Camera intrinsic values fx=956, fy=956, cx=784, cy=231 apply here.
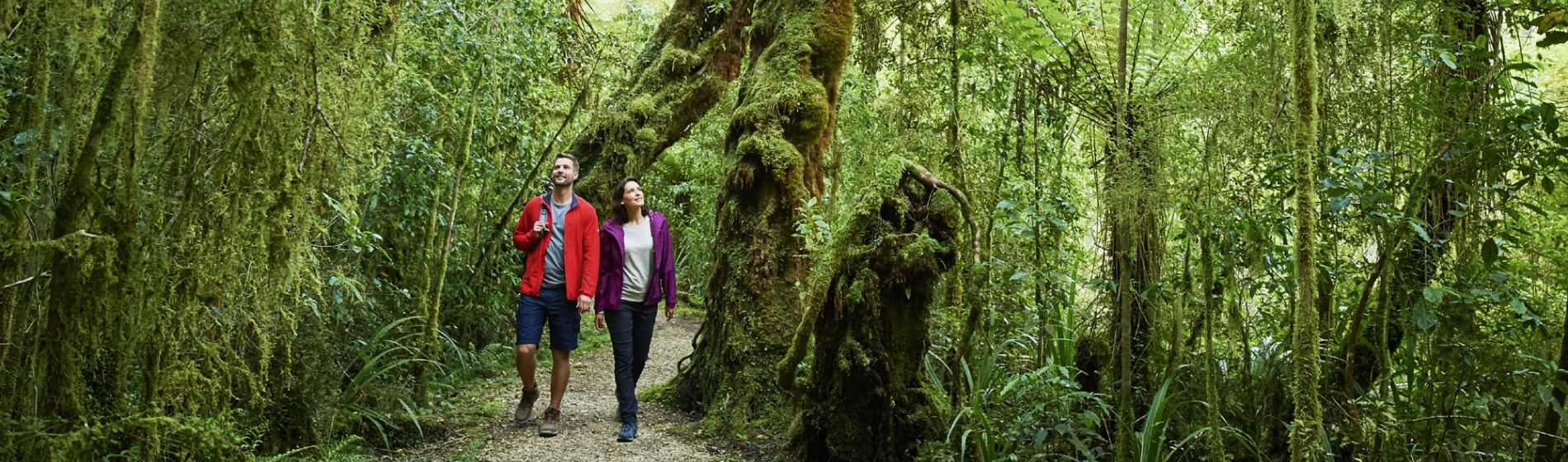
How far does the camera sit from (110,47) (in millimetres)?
3174

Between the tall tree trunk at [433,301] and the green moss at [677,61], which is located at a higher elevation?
the green moss at [677,61]

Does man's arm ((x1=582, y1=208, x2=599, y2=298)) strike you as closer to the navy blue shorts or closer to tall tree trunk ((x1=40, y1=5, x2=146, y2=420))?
the navy blue shorts

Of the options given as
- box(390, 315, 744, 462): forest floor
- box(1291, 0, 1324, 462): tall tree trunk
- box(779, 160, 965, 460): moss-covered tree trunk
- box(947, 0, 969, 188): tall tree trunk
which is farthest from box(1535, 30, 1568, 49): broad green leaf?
box(390, 315, 744, 462): forest floor

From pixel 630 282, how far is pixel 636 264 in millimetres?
122

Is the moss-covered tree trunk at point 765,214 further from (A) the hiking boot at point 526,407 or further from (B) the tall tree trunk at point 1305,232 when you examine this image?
(B) the tall tree trunk at point 1305,232

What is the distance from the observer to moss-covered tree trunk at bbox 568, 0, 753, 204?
8.26m

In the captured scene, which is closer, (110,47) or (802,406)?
(110,47)

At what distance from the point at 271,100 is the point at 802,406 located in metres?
3.00

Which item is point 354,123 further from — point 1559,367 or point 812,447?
point 1559,367

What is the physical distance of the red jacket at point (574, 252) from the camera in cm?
584

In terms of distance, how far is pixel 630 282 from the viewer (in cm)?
605

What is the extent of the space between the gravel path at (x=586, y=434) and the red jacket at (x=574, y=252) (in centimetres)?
90

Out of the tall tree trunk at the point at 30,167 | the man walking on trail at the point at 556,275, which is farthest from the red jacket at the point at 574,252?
the tall tree trunk at the point at 30,167

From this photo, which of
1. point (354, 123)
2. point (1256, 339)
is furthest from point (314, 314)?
point (1256, 339)
